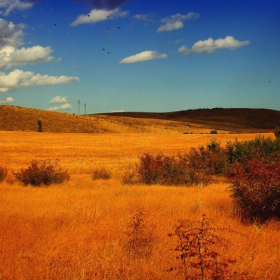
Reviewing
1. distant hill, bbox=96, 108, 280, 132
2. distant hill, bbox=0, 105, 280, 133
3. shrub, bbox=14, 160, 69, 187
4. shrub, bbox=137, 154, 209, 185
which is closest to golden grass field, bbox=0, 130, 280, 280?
shrub, bbox=14, 160, 69, 187

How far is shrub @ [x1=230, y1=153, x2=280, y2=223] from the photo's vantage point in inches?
339

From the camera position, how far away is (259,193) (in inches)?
347

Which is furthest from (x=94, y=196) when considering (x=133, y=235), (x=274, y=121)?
(x=274, y=121)

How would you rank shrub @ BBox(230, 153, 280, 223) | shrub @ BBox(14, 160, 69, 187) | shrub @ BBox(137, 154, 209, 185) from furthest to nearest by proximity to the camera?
shrub @ BBox(137, 154, 209, 185) < shrub @ BBox(14, 160, 69, 187) < shrub @ BBox(230, 153, 280, 223)

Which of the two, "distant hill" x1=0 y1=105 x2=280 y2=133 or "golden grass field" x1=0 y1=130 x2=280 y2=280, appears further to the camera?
"distant hill" x1=0 y1=105 x2=280 y2=133

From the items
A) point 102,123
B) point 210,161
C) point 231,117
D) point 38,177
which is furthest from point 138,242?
point 231,117

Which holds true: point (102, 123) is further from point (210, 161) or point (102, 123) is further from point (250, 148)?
point (210, 161)

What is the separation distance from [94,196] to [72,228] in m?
4.19

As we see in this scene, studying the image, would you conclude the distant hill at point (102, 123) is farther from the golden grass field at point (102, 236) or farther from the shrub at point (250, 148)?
the golden grass field at point (102, 236)

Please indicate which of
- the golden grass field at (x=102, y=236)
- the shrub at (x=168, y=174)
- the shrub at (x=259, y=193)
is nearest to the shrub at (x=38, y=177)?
the golden grass field at (x=102, y=236)

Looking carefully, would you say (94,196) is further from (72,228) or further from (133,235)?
(133,235)

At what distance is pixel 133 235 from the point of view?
23.1ft

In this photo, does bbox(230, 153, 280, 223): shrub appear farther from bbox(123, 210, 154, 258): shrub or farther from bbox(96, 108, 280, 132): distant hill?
bbox(96, 108, 280, 132): distant hill

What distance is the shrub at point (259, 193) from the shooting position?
8.62 m
